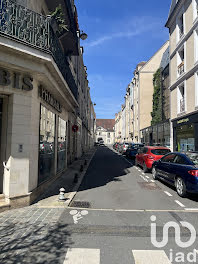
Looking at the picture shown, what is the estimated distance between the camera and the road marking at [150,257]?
9.79 feet

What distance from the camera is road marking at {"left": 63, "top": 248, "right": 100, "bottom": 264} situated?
298 centimetres

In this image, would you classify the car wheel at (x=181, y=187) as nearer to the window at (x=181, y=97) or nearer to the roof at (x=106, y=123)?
the window at (x=181, y=97)

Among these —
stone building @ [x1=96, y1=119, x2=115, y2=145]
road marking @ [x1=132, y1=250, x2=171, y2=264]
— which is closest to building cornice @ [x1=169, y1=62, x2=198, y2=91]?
road marking @ [x1=132, y1=250, x2=171, y2=264]

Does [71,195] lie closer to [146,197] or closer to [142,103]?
[146,197]

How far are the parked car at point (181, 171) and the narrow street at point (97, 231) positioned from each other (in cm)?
46

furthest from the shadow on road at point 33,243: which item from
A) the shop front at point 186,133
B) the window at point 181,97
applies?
the window at point 181,97

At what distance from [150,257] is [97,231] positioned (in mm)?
1260

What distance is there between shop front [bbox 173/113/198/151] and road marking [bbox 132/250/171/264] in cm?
1153

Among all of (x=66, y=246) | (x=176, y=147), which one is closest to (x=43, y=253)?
(x=66, y=246)

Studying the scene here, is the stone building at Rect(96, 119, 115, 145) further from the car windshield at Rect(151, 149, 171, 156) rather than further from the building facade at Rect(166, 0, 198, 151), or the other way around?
the car windshield at Rect(151, 149, 171, 156)

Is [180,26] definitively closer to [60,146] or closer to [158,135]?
[158,135]

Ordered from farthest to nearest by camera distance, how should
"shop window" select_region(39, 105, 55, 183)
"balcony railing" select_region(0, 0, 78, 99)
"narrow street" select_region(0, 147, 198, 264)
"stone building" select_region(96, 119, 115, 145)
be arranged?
"stone building" select_region(96, 119, 115, 145), "shop window" select_region(39, 105, 55, 183), "balcony railing" select_region(0, 0, 78, 99), "narrow street" select_region(0, 147, 198, 264)

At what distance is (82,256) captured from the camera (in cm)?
311

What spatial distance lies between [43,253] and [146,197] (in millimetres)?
4263
